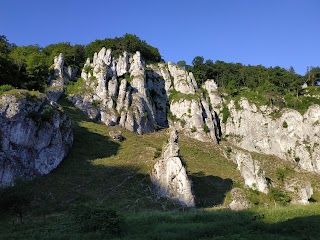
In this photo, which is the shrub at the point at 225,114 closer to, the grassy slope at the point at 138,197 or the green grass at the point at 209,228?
the grassy slope at the point at 138,197

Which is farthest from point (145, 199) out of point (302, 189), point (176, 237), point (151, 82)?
point (151, 82)

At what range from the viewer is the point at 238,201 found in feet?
137

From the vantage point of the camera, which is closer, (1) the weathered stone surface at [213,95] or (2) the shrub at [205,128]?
(2) the shrub at [205,128]

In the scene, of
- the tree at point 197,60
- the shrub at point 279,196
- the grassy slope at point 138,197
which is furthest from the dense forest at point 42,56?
the shrub at point 279,196

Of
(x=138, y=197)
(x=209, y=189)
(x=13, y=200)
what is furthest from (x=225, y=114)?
(x=13, y=200)

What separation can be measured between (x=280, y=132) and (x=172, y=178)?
5053 centimetres

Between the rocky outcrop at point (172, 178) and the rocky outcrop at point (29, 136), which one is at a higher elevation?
the rocky outcrop at point (29, 136)

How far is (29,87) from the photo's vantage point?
274 feet

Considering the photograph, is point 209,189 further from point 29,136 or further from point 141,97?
point 141,97

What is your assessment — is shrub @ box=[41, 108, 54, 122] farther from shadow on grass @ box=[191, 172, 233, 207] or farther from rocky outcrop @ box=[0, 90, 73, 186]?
shadow on grass @ box=[191, 172, 233, 207]

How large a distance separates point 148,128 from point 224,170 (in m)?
29.3

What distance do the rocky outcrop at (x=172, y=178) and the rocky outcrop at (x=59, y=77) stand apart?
46.6 meters

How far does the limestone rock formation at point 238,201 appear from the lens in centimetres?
4012

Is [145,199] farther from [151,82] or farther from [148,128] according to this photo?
[151,82]
